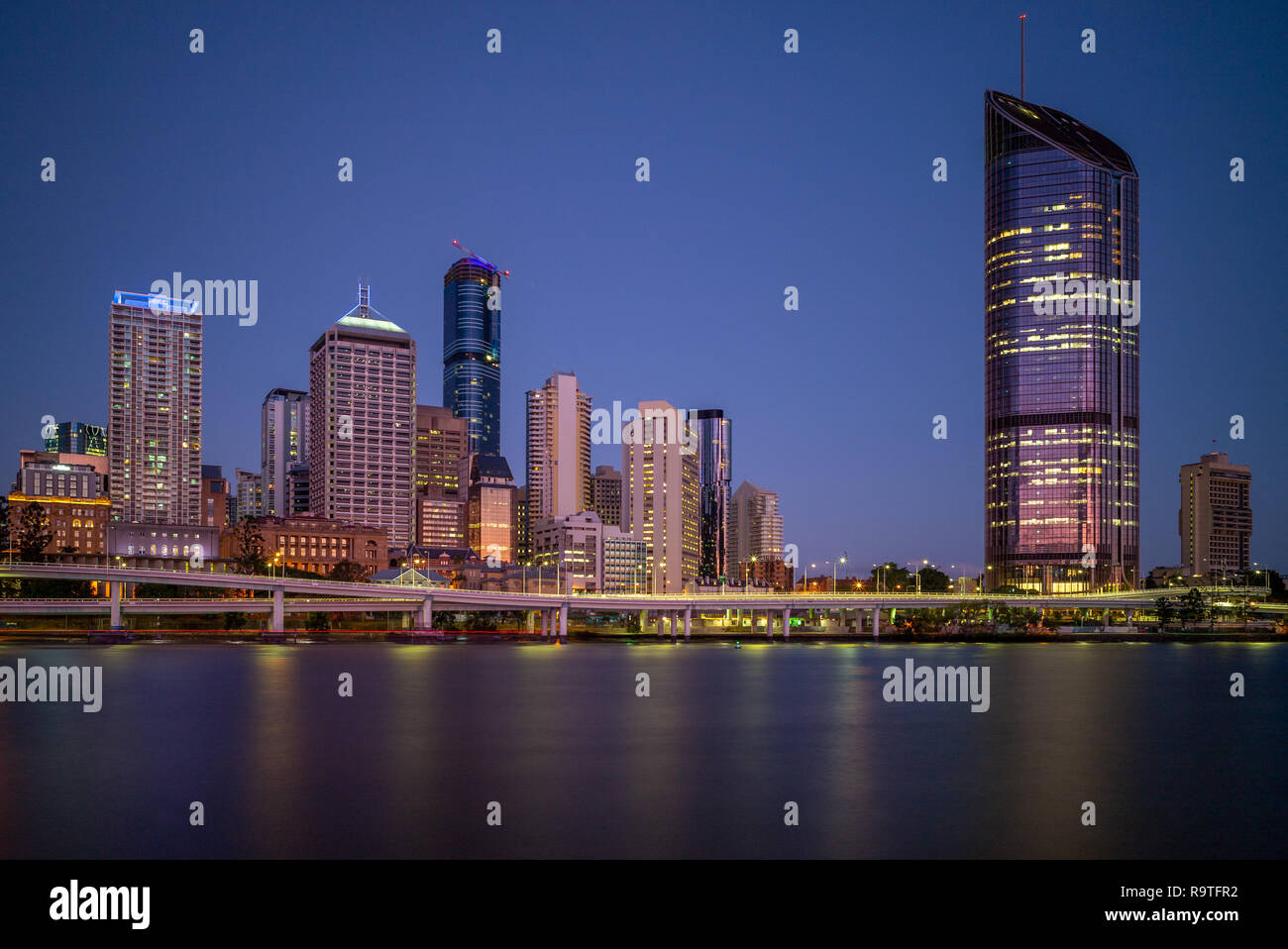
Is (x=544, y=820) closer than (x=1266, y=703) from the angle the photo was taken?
Yes

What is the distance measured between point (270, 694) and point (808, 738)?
37.9m

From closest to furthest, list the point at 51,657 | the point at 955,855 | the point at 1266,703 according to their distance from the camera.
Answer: the point at 955,855
the point at 1266,703
the point at 51,657

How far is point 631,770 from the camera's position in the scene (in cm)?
4016

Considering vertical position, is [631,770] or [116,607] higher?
[631,770]

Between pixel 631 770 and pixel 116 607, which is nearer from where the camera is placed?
pixel 631 770

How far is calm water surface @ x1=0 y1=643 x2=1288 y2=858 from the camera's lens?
2855 cm

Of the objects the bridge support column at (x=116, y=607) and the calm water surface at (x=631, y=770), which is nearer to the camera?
the calm water surface at (x=631, y=770)

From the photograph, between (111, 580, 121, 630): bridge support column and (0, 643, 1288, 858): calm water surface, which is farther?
(111, 580, 121, 630): bridge support column

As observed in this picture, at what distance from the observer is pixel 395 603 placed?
168 m

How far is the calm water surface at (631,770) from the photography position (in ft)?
93.7
